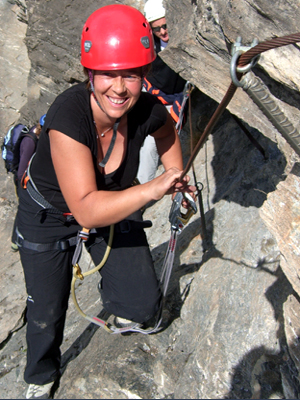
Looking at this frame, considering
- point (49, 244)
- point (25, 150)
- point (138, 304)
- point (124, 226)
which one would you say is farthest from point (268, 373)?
point (25, 150)

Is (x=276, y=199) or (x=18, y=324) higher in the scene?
(x=276, y=199)

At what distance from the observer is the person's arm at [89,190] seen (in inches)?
84.5

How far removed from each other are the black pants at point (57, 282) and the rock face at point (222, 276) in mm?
326

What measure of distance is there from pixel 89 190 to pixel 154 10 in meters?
3.34

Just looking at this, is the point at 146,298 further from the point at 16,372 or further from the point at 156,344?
the point at 16,372

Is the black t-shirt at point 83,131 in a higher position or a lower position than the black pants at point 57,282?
higher

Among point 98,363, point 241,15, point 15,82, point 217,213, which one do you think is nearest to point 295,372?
point 98,363

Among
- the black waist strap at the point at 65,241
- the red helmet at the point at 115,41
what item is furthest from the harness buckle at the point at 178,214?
the red helmet at the point at 115,41

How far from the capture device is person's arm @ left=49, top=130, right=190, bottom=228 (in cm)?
215

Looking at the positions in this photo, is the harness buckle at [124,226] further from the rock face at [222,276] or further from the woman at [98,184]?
the rock face at [222,276]

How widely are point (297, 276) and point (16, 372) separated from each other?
3.16 meters

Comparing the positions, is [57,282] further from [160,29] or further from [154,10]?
[154,10]

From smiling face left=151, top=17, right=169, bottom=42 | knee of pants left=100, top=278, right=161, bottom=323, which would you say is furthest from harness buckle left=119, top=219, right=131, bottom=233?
smiling face left=151, top=17, right=169, bottom=42

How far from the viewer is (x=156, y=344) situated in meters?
3.29
